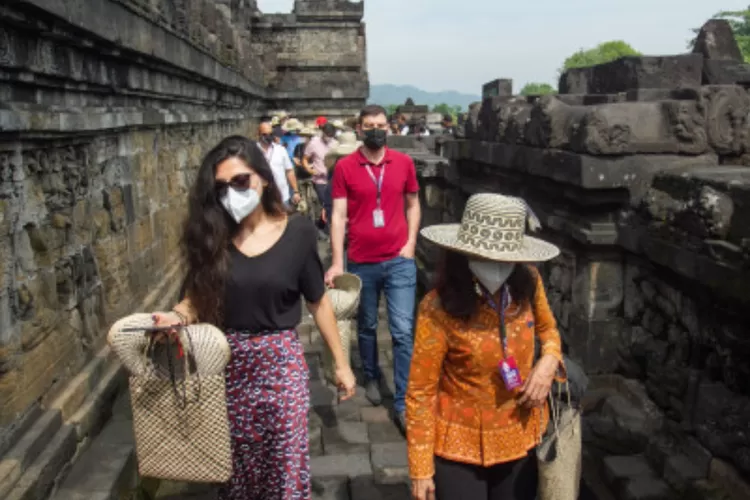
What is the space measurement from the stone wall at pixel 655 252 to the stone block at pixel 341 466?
124cm

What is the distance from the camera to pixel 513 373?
7.85 feet

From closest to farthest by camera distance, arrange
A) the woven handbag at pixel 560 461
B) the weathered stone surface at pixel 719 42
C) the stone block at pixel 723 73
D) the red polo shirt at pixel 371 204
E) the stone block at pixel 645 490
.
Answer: the woven handbag at pixel 560 461 → the stone block at pixel 645 490 → the red polo shirt at pixel 371 204 → the stone block at pixel 723 73 → the weathered stone surface at pixel 719 42

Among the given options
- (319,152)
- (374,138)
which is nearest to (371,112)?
(374,138)

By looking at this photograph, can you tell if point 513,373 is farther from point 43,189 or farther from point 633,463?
point 43,189

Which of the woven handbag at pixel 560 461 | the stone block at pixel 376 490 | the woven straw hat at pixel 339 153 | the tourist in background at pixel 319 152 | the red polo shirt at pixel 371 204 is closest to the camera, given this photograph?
the woven handbag at pixel 560 461

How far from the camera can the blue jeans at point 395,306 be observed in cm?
455

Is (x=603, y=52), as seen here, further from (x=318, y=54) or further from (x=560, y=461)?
(x=560, y=461)

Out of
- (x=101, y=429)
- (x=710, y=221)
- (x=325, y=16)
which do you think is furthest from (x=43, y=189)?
(x=325, y=16)

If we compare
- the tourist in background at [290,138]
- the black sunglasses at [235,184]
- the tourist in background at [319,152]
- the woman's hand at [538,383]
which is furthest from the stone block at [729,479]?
the tourist in background at [290,138]

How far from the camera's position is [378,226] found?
464 cm

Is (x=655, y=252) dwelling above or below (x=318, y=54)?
below

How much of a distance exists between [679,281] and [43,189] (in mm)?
2954

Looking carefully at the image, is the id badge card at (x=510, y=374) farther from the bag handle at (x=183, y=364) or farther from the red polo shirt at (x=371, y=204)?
the red polo shirt at (x=371, y=204)

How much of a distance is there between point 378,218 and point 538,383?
7.75ft
